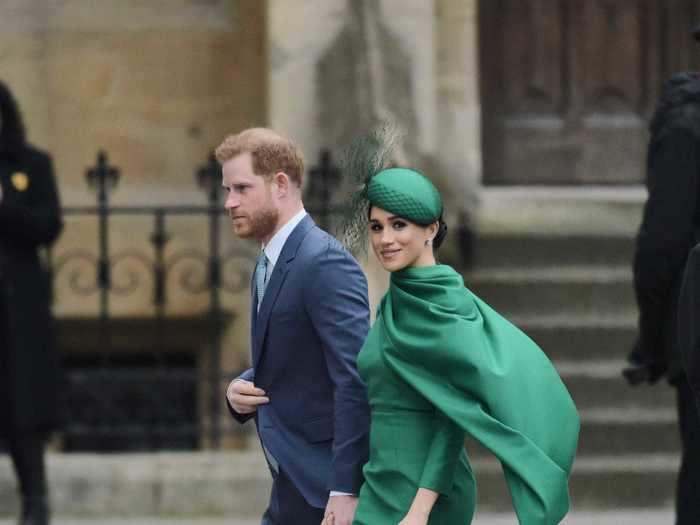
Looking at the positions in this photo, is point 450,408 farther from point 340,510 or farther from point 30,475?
point 30,475

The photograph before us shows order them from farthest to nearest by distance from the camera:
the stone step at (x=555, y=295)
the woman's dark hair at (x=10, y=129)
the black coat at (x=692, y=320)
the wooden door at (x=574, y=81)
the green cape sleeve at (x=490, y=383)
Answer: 1. the wooden door at (x=574, y=81)
2. the stone step at (x=555, y=295)
3. the woman's dark hair at (x=10, y=129)
4. the green cape sleeve at (x=490, y=383)
5. the black coat at (x=692, y=320)

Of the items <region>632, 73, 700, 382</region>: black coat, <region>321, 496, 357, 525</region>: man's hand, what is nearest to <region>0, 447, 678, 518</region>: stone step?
<region>632, 73, 700, 382</region>: black coat

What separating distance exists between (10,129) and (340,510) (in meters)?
4.20

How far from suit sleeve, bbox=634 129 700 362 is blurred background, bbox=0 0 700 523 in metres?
2.86

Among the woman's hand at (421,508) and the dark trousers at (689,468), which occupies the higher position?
the woman's hand at (421,508)

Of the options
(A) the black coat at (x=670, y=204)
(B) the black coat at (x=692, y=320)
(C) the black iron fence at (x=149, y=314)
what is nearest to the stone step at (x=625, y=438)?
(C) the black iron fence at (x=149, y=314)

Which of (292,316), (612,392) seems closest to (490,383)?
(292,316)

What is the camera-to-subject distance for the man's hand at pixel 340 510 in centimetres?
462

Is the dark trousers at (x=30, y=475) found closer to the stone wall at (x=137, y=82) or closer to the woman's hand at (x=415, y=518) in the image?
the stone wall at (x=137, y=82)

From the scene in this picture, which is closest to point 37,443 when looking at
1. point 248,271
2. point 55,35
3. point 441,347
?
point 248,271

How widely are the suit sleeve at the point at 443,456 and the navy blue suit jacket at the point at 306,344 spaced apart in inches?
10.6

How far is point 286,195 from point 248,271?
5.61 meters

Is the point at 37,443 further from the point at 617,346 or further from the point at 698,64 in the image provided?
the point at 698,64

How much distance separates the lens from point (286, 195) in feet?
15.9
